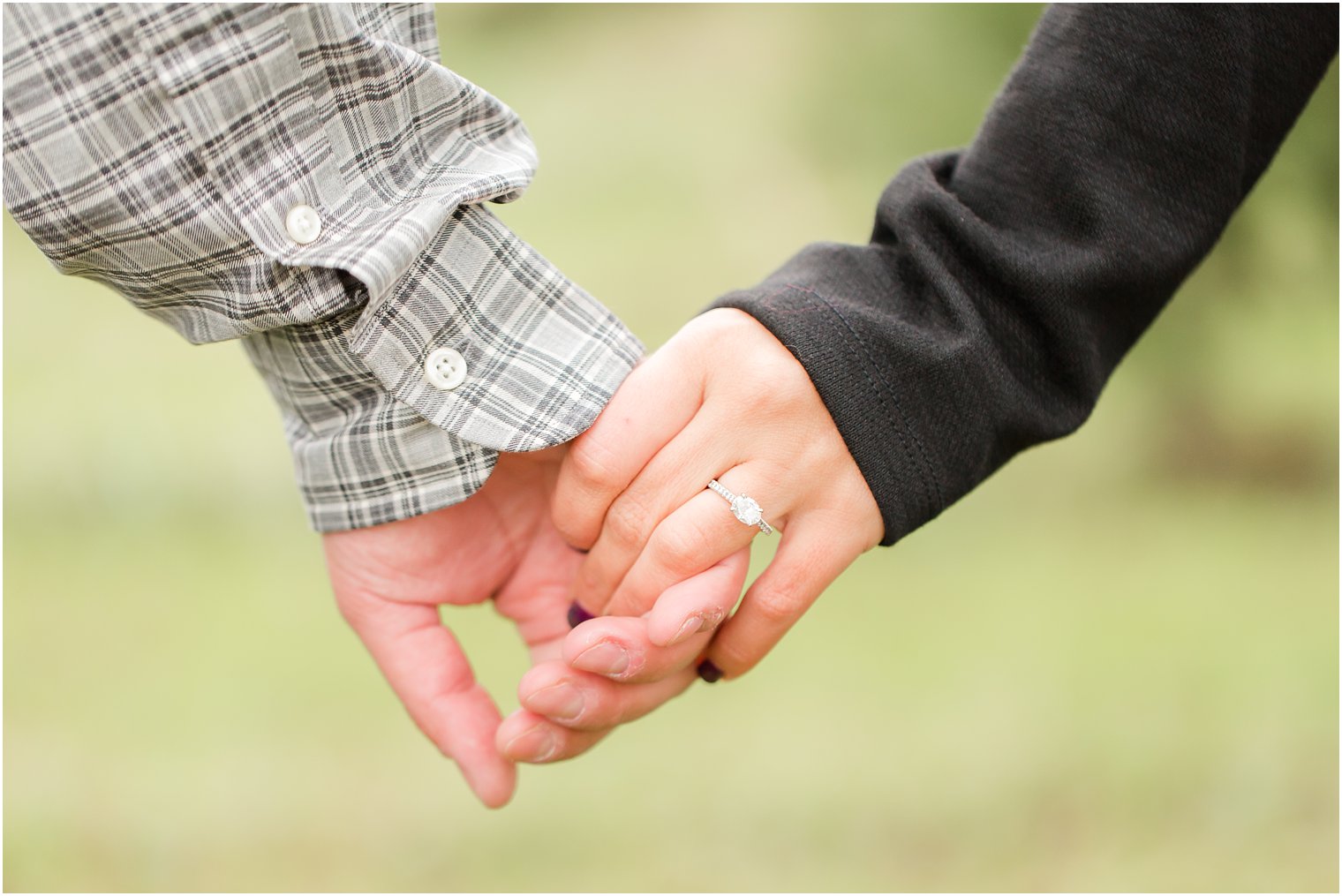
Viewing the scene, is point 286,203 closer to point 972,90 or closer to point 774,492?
point 774,492

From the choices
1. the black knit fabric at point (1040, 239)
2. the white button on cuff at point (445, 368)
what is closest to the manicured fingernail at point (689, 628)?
the black knit fabric at point (1040, 239)

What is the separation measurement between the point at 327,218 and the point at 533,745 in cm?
57

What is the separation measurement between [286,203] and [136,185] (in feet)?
0.38

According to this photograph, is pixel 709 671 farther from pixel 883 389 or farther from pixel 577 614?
pixel 883 389

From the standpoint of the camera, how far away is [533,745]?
3.50 feet

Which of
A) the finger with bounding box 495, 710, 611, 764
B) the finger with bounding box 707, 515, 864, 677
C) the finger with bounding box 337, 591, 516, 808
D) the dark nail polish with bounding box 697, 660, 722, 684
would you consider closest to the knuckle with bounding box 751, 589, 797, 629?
the finger with bounding box 707, 515, 864, 677

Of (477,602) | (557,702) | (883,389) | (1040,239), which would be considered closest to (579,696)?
(557,702)

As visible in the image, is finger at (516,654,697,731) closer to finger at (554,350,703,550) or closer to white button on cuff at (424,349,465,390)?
finger at (554,350,703,550)

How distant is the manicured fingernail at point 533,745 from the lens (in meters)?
1.06

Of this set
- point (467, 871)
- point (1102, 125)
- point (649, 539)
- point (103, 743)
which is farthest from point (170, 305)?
point (103, 743)

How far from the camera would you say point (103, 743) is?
2074 millimetres

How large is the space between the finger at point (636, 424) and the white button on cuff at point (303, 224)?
0.31 metres

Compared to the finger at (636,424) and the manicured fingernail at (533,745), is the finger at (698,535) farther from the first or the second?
the manicured fingernail at (533,745)

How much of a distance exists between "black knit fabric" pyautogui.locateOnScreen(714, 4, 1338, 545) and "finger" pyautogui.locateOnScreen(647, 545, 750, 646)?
165 millimetres
